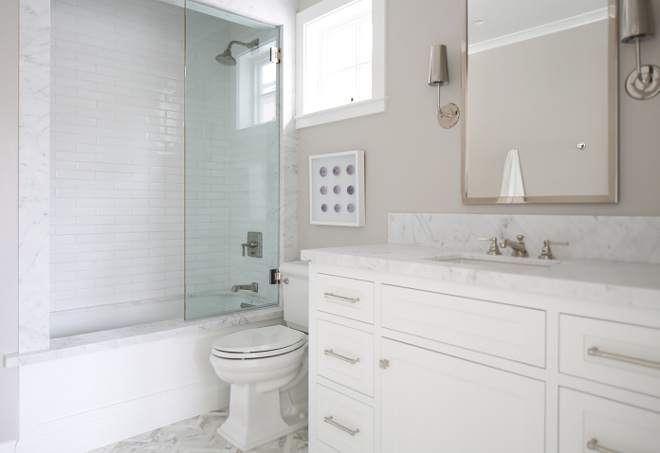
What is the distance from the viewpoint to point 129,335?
2.26 metres

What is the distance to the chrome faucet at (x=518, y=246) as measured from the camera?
5.68 feet

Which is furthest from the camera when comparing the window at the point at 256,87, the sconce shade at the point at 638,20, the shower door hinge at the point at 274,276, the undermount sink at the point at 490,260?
the shower door hinge at the point at 274,276

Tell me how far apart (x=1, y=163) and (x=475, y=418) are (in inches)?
82.6

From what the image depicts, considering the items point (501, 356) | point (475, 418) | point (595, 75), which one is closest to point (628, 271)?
point (501, 356)

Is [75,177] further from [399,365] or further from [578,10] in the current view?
[578,10]

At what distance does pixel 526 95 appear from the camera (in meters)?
1.78

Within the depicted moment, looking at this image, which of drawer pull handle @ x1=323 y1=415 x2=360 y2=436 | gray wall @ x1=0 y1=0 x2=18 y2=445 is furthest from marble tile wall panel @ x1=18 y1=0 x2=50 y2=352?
drawer pull handle @ x1=323 y1=415 x2=360 y2=436

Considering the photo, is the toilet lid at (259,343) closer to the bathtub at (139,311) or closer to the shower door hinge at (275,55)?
the bathtub at (139,311)

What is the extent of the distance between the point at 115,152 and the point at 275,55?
1.34 meters

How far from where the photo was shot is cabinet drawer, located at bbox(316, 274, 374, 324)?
5.45 feet

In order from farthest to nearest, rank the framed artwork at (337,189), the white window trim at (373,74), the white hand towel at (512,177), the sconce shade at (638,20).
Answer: the framed artwork at (337,189) → the white window trim at (373,74) → the white hand towel at (512,177) → the sconce shade at (638,20)

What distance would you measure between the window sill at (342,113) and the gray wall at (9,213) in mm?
1514

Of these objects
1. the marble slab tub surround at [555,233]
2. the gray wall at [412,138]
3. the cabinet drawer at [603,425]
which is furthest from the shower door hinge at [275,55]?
the cabinet drawer at [603,425]

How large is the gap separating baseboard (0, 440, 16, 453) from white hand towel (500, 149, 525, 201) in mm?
2350
